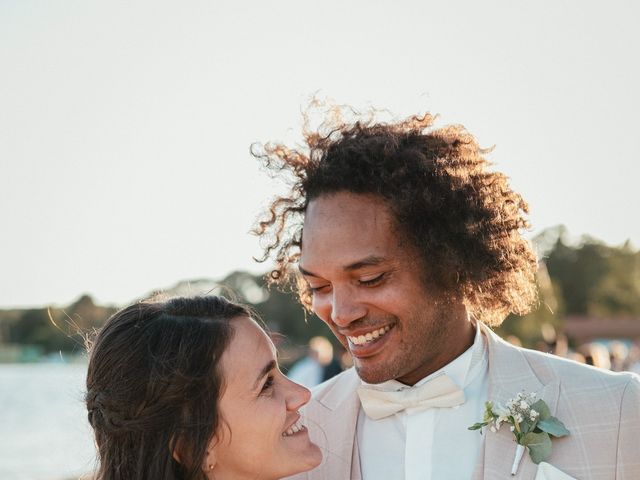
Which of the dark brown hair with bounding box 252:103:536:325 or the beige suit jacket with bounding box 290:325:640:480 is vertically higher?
the dark brown hair with bounding box 252:103:536:325

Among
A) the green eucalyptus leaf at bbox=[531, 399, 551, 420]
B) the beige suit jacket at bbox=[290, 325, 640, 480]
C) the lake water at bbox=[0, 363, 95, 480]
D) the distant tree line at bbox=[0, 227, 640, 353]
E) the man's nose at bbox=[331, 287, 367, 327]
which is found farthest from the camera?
the distant tree line at bbox=[0, 227, 640, 353]

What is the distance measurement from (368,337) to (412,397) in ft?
0.96

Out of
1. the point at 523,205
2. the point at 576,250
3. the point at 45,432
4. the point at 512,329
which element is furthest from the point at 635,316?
the point at 523,205

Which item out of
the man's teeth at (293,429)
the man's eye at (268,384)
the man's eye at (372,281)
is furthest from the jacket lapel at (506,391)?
the man's eye at (268,384)

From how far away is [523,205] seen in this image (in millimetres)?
4023

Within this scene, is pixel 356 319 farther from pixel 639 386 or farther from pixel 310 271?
pixel 639 386

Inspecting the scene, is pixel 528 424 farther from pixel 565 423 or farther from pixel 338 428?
pixel 338 428

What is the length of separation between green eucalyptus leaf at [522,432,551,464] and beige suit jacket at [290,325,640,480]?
0.14 ft

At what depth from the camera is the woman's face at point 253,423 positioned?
3.13 meters

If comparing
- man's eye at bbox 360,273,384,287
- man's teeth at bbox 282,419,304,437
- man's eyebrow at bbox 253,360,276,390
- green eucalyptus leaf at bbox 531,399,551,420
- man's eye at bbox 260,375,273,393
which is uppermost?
man's eye at bbox 360,273,384,287

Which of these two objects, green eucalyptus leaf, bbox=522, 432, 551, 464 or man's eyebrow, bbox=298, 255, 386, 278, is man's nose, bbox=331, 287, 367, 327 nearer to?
man's eyebrow, bbox=298, 255, 386, 278

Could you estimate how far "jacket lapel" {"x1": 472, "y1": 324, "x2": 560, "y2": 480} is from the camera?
124 inches

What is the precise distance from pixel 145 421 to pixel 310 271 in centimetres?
85

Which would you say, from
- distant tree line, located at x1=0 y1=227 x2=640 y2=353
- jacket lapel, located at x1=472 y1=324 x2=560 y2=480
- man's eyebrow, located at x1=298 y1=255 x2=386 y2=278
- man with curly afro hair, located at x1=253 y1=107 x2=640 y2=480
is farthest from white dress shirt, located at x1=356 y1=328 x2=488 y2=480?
distant tree line, located at x1=0 y1=227 x2=640 y2=353
